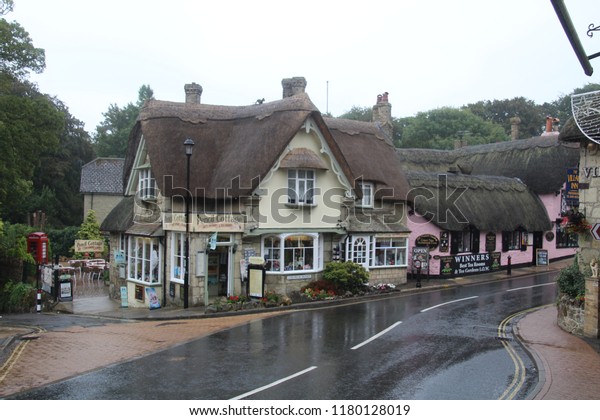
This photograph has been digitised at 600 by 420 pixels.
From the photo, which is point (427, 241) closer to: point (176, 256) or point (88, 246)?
point (176, 256)

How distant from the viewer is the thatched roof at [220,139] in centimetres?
2469

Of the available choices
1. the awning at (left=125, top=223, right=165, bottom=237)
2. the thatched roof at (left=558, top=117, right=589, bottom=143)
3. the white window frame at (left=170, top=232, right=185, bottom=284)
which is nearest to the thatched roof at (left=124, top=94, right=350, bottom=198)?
the awning at (left=125, top=223, right=165, bottom=237)

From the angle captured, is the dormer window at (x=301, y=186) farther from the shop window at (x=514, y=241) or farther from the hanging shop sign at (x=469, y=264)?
the shop window at (x=514, y=241)

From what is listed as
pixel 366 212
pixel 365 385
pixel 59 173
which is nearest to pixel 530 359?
pixel 365 385

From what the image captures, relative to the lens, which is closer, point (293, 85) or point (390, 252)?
point (293, 85)

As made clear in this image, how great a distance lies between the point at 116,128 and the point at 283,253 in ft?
224

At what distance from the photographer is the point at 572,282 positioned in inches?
706

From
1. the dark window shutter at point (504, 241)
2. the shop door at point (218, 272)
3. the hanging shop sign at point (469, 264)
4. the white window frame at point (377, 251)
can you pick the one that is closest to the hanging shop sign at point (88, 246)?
the shop door at point (218, 272)

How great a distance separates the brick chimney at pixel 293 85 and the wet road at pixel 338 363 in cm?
1265

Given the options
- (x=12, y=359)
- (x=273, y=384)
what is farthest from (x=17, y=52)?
(x=273, y=384)

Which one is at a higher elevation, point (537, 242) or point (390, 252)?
point (537, 242)

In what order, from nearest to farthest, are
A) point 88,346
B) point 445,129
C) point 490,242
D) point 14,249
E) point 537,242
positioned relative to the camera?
1. point 88,346
2. point 14,249
3. point 490,242
4. point 537,242
5. point 445,129

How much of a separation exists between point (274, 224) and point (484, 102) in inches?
2790

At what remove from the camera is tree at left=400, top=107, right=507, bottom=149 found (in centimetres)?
7025
